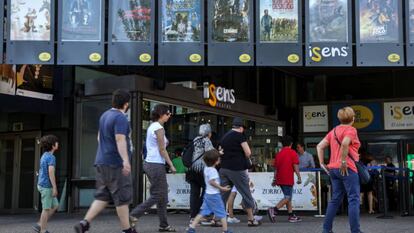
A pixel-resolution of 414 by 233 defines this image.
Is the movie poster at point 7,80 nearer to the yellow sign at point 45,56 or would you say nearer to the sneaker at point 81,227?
the yellow sign at point 45,56

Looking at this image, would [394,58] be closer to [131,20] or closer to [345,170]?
[131,20]

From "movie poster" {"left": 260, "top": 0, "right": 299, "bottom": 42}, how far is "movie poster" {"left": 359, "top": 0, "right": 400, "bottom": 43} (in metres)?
1.47

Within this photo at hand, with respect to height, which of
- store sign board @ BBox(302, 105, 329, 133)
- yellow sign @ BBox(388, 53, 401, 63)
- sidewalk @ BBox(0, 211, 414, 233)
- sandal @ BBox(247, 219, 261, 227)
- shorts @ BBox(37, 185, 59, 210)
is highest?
yellow sign @ BBox(388, 53, 401, 63)

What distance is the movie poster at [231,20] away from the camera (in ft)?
41.4

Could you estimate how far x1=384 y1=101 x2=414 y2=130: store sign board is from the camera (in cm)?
1919

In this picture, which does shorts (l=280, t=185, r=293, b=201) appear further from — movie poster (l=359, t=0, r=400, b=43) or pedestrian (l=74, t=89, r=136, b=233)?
pedestrian (l=74, t=89, r=136, b=233)

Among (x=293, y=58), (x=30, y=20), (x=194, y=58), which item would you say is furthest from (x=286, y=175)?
(x=30, y=20)

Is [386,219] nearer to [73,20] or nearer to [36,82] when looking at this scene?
[73,20]

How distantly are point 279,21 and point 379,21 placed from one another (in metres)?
2.20

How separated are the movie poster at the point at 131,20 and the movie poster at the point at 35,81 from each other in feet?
8.64

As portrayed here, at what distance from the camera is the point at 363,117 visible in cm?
1997

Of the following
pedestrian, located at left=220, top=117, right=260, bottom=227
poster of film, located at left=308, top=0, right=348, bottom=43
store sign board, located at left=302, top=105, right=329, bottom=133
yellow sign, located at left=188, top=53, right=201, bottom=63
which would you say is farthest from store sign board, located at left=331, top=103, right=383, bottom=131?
pedestrian, located at left=220, top=117, right=260, bottom=227

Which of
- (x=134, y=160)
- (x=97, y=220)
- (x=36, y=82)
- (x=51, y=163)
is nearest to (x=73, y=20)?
(x=36, y=82)

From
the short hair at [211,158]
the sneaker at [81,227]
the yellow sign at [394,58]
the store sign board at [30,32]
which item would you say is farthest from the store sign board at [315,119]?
the sneaker at [81,227]
